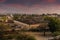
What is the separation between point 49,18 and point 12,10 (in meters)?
0.74

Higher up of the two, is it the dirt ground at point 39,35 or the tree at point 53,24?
the tree at point 53,24

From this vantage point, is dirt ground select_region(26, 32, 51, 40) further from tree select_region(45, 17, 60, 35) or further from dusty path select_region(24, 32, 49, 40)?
tree select_region(45, 17, 60, 35)

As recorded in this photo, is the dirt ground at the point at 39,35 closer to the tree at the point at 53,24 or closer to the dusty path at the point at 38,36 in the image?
the dusty path at the point at 38,36

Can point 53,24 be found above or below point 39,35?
above

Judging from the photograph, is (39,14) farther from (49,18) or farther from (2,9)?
(2,9)

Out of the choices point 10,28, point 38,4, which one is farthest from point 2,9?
point 38,4

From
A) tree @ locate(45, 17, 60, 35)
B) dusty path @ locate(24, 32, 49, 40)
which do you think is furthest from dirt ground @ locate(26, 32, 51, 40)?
tree @ locate(45, 17, 60, 35)

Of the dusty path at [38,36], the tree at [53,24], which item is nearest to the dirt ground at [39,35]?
the dusty path at [38,36]

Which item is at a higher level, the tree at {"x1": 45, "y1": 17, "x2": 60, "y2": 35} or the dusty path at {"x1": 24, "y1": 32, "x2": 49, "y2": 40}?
the tree at {"x1": 45, "y1": 17, "x2": 60, "y2": 35}

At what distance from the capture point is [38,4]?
3.30 meters

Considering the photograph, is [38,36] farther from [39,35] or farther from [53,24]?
[53,24]

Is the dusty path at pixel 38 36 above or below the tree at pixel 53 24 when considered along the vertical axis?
below

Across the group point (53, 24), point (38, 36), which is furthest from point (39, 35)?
point (53, 24)

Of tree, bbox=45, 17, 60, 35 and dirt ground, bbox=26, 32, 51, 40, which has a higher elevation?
tree, bbox=45, 17, 60, 35
